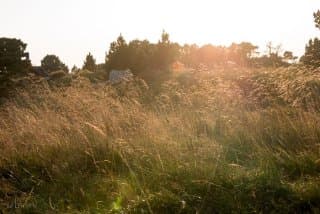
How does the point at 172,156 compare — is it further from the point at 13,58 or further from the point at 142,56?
the point at 142,56

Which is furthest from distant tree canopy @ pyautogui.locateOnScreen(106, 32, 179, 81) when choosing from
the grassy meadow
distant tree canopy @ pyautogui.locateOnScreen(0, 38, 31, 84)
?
the grassy meadow

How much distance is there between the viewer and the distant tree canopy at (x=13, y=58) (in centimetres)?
2566

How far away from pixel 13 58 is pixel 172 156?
2424cm

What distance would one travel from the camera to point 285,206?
369 centimetres

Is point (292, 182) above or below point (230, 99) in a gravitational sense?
below

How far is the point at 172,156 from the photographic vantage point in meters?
4.88

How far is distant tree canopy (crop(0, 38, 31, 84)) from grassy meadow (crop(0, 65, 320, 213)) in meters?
19.3

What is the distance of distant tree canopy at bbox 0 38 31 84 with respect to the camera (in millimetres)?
25656

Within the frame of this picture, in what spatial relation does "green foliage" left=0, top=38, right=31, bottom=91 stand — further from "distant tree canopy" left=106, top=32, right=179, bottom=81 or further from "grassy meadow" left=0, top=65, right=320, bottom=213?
"grassy meadow" left=0, top=65, right=320, bottom=213

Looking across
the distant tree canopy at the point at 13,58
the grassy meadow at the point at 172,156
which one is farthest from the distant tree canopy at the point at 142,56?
the grassy meadow at the point at 172,156

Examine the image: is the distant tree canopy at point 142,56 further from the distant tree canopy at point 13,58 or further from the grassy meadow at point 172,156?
the grassy meadow at point 172,156

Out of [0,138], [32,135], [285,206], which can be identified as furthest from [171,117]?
[285,206]

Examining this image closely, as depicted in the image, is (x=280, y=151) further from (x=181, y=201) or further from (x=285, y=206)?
(x=181, y=201)

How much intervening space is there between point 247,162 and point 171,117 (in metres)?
2.12
